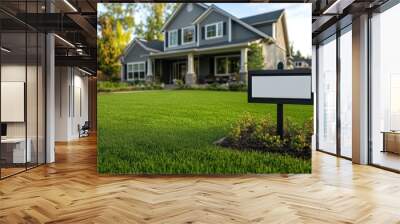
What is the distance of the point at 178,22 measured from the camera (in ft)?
21.7

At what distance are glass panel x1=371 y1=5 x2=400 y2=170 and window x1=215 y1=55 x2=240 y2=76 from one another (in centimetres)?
255

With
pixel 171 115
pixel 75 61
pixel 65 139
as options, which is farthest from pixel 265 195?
pixel 65 139

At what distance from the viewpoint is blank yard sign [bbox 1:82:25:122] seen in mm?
5961

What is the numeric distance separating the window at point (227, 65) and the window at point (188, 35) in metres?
0.60

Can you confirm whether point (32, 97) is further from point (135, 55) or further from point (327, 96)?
point (327, 96)

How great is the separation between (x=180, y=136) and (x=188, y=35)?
1740 mm

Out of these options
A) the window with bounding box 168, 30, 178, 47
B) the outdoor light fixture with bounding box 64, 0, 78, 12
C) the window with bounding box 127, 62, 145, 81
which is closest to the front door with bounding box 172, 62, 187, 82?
the window with bounding box 168, 30, 178, 47

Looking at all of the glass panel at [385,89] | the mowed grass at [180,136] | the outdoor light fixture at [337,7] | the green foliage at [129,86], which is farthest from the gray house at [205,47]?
the glass panel at [385,89]

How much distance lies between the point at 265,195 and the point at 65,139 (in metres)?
9.15

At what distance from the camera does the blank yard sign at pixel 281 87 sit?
241 inches

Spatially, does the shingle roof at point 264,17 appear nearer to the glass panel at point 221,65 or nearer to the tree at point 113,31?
the glass panel at point 221,65

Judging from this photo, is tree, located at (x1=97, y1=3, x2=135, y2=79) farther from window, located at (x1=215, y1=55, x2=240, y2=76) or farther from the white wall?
the white wall

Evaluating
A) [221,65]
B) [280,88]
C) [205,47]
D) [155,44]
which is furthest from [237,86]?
[155,44]

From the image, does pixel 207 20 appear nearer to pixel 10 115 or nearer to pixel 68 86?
pixel 10 115
